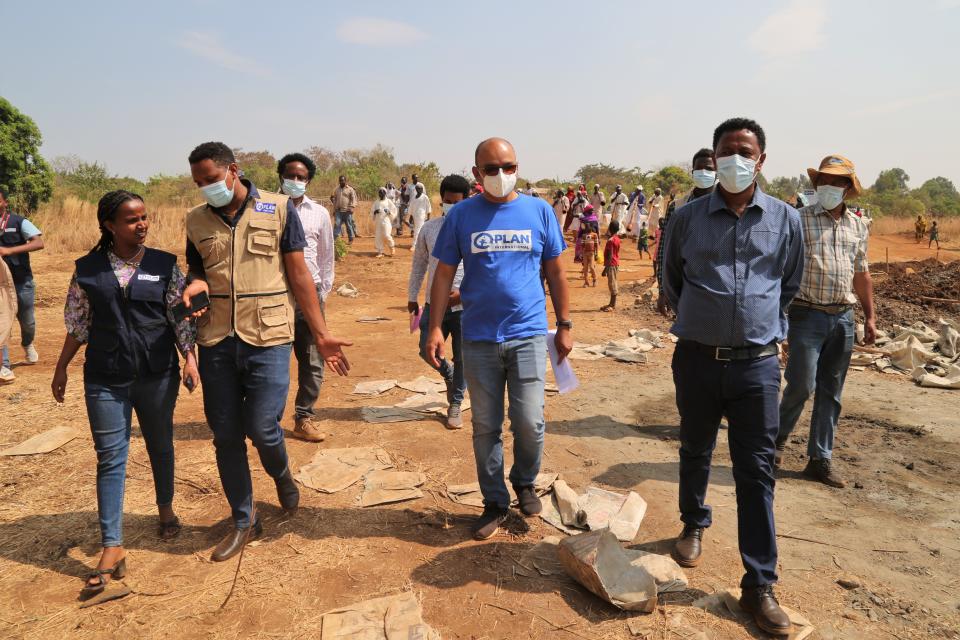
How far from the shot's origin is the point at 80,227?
52.2 ft

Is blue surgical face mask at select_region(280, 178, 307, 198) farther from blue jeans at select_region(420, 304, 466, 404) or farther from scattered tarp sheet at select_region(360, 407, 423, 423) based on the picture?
scattered tarp sheet at select_region(360, 407, 423, 423)

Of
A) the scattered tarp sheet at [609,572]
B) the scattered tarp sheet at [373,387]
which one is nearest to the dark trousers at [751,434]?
the scattered tarp sheet at [609,572]

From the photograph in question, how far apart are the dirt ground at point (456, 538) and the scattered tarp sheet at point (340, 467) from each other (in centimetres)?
14

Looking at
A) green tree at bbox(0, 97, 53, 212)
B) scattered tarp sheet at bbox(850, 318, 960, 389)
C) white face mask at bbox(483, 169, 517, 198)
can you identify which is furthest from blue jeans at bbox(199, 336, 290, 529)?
green tree at bbox(0, 97, 53, 212)

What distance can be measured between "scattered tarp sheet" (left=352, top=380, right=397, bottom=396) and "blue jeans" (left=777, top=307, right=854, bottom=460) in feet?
12.2

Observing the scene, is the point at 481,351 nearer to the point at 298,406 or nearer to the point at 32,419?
the point at 298,406

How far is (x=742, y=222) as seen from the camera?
2.82 meters

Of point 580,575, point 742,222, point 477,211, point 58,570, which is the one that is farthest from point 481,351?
point 58,570

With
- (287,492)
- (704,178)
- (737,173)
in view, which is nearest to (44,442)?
(287,492)

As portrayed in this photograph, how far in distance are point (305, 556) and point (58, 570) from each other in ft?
4.17

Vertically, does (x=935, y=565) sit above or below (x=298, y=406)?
below

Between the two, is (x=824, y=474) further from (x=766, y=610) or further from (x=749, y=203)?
(x=749, y=203)

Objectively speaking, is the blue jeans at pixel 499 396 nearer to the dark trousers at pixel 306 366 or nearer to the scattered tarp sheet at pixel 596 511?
the scattered tarp sheet at pixel 596 511

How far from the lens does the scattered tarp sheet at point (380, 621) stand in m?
2.65
